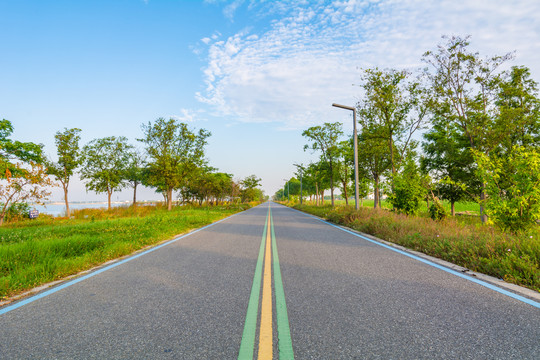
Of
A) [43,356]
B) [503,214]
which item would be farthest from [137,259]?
[503,214]

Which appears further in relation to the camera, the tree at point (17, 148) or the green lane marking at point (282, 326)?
the tree at point (17, 148)

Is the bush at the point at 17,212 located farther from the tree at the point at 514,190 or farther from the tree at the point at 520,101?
the tree at the point at 520,101

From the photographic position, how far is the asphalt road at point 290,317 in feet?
7.48

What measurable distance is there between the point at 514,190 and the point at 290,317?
7827 millimetres

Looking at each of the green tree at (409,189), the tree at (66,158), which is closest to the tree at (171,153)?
the tree at (66,158)

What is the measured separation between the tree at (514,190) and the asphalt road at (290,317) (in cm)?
432

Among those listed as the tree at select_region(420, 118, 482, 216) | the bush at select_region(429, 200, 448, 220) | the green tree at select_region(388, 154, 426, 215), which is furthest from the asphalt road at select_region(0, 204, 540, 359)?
the tree at select_region(420, 118, 482, 216)

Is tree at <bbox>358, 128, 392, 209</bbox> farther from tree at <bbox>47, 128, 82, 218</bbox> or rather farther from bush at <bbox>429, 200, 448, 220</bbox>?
tree at <bbox>47, 128, 82, 218</bbox>

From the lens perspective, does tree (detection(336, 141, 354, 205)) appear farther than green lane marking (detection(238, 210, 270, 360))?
Yes

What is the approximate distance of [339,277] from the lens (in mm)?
4523

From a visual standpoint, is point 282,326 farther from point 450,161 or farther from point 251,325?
point 450,161

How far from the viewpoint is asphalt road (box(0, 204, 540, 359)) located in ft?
7.48

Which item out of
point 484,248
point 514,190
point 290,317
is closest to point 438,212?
point 514,190

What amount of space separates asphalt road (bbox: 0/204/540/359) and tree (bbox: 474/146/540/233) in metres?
4.32
